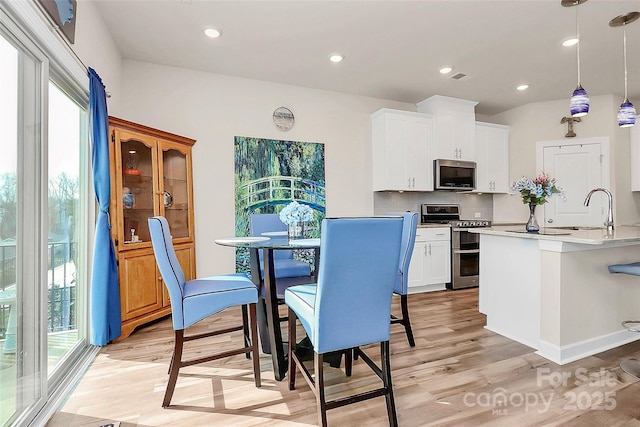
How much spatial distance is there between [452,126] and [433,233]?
5.13ft

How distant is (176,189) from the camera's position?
336 centimetres

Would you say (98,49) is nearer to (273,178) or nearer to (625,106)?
(273,178)

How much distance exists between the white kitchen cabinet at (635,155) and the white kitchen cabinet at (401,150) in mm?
2909

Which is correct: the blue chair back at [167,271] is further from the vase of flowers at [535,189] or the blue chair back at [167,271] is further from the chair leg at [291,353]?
the vase of flowers at [535,189]

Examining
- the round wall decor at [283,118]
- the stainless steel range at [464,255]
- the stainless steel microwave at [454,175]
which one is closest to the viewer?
the round wall decor at [283,118]

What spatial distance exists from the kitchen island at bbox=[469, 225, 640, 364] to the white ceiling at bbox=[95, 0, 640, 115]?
1.84 m

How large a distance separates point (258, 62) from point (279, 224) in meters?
1.82

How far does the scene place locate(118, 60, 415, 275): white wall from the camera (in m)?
3.47

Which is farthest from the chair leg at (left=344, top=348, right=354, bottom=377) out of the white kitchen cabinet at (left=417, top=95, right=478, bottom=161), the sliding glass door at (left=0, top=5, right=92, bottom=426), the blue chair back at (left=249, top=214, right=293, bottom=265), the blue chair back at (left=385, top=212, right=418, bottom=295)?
the white kitchen cabinet at (left=417, top=95, right=478, bottom=161)

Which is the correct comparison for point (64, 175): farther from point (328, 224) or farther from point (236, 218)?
point (328, 224)

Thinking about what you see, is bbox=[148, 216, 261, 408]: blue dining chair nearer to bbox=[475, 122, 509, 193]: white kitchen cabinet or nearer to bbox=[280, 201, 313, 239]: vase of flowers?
bbox=[280, 201, 313, 239]: vase of flowers

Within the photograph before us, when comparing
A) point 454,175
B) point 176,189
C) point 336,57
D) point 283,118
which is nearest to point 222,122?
point 283,118

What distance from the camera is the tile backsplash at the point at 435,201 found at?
4.58 metres

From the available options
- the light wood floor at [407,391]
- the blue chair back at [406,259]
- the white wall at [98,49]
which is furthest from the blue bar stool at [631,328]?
the white wall at [98,49]
